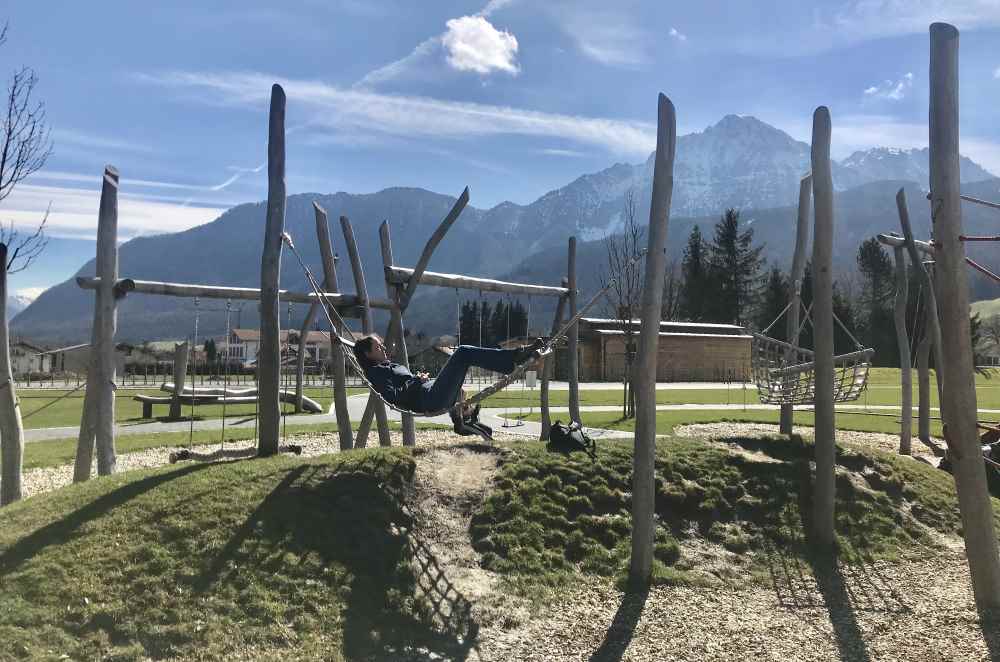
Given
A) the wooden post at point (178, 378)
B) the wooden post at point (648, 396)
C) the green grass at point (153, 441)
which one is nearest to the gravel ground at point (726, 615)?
the wooden post at point (648, 396)

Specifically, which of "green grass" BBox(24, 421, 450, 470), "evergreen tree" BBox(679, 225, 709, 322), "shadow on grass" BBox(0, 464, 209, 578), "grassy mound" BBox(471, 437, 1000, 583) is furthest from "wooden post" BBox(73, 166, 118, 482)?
"evergreen tree" BBox(679, 225, 709, 322)

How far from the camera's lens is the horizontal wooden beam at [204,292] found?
9.40m

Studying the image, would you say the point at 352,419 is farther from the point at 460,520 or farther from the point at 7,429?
the point at 460,520

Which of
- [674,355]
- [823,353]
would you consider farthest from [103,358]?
[674,355]

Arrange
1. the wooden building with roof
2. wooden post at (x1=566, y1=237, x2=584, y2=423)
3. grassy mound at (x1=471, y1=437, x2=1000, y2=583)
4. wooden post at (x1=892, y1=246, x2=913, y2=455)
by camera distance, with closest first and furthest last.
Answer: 1. grassy mound at (x1=471, y1=437, x2=1000, y2=583)
2. wooden post at (x1=566, y1=237, x2=584, y2=423)
3. wooden post at (x1=892, y1=246, x2=913, y2=455)
4. the wooden building with roof

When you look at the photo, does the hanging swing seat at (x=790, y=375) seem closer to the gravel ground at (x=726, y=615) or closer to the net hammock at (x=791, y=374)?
the net hammock at (x=791, y=374)

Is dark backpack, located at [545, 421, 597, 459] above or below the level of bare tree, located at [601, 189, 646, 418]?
below

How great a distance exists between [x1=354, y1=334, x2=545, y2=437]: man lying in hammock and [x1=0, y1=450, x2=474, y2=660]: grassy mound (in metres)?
1.04

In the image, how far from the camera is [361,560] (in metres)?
6.64

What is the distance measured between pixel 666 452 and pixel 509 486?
250cm

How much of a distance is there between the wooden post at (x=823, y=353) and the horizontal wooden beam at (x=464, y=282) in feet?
14.5

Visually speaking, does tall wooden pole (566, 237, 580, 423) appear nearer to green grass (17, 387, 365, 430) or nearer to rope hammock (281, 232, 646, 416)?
rope hammock (281, 232, 646, 416)

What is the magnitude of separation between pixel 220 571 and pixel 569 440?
4759 mm

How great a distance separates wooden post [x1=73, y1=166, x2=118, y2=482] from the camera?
917 centimetres
